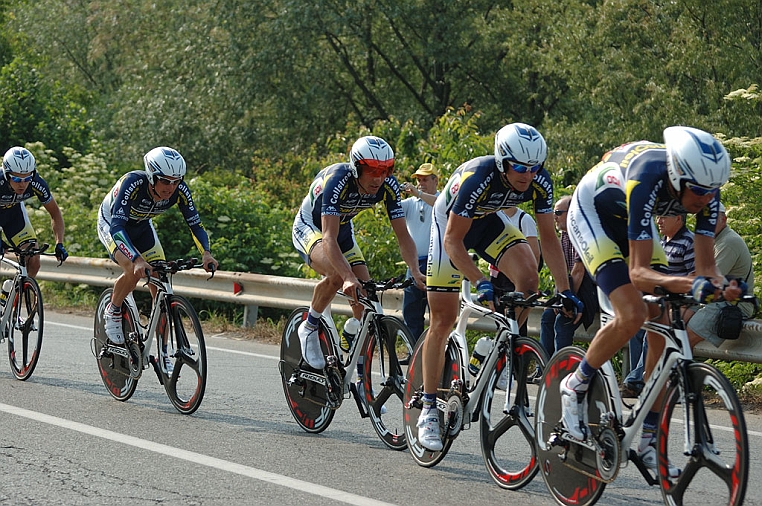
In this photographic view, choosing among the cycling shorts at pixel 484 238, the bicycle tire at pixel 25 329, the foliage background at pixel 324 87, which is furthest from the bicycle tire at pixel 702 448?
the foliage background at pixel 324 87

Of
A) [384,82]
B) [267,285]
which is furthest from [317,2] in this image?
[267,285]

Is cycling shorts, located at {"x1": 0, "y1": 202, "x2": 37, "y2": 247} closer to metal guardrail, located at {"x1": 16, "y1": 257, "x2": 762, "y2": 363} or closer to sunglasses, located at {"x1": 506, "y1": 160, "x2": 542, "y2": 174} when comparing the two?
metal guardrail, located at {"x1": 16, "y1": 257, "x2": 762, "y2": 363}

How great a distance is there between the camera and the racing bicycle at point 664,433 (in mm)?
5270

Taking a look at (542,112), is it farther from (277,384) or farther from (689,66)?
(277,384)

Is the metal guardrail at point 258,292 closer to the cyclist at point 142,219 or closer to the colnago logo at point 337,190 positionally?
the cyclist at point 142,219

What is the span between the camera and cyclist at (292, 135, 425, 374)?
764cm

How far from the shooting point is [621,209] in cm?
613

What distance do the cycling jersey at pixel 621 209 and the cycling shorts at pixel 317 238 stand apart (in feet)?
7.70

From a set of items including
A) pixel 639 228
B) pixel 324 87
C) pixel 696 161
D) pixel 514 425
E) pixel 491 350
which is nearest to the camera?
pixel 696 161

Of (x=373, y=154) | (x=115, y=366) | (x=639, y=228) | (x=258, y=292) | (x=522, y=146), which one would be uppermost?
(x=522, y=146)

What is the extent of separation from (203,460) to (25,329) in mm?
4080

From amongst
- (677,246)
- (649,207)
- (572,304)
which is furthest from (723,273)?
(649,207)

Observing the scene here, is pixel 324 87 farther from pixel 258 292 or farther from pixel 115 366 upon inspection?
pixel 115 366

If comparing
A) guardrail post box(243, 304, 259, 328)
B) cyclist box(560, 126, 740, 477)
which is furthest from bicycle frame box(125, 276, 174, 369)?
guardrail post box(243, 304, 259, 328)
